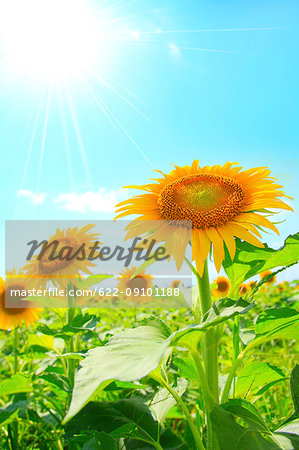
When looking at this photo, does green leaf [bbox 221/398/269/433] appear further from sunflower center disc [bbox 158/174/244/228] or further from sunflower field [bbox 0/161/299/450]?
sunflower center disc [bbox 158/174/244/228]

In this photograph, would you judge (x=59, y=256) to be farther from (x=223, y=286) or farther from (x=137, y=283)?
(x=223, y=286)

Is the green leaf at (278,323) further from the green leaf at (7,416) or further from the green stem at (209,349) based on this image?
the green leaf at (7,416)

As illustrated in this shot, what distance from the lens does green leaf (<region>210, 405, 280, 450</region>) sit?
738 mm

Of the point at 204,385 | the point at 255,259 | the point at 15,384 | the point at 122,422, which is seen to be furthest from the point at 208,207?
the point at 15,384

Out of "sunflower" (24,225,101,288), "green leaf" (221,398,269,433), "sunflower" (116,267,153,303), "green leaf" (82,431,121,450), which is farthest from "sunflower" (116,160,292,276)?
"sunflower" (116,267,153,303)

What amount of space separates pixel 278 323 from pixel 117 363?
47 cm

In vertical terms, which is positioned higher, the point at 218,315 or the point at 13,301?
the point at 13,301

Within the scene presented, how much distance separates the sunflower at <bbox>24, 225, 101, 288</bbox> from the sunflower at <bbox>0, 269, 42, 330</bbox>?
0.16 m

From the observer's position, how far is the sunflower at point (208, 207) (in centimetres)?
99

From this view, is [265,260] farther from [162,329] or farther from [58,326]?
[58,326]

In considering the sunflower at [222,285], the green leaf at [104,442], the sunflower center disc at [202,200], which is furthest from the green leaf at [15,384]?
the sunflower at [222,285]

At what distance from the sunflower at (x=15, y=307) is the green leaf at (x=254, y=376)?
4.97 ft

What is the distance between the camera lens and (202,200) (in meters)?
1.13

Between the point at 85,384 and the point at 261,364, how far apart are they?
728 millimetres
